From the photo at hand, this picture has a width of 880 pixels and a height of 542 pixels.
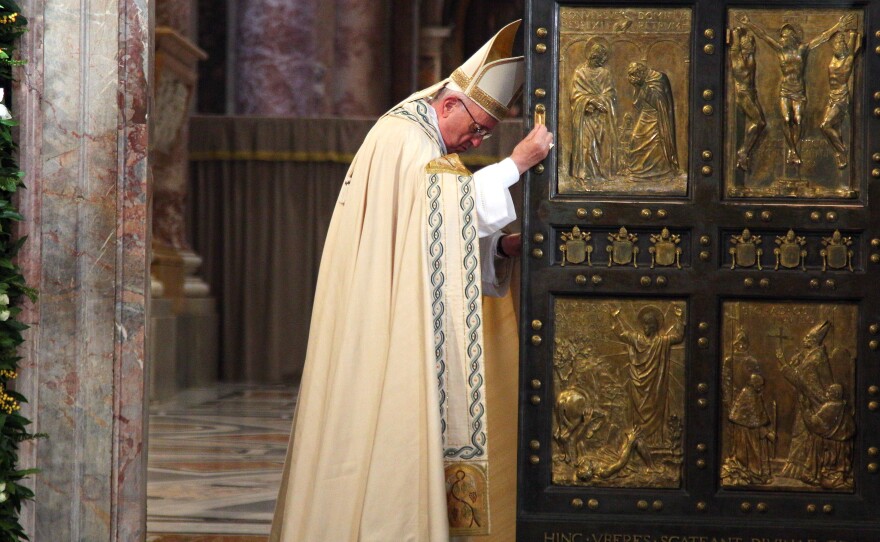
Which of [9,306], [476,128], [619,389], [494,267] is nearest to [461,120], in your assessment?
[476,128]

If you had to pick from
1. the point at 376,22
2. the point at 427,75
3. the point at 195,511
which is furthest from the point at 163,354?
the point at 427,75

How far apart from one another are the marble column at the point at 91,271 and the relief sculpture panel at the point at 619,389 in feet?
4.77

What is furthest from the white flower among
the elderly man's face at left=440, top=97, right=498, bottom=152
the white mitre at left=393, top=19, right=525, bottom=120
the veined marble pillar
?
the veined marble pillar

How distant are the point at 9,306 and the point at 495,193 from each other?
1.60 m

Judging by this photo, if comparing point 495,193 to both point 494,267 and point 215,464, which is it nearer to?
point 494,267

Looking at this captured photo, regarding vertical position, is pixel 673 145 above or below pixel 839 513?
above

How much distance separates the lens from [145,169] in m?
4.03

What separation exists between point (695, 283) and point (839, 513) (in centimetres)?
92

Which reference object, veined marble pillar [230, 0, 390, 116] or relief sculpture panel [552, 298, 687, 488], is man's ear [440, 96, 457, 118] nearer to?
relief sculpture panel [552, 298, 687, 488]

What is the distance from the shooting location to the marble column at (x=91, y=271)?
3945mm

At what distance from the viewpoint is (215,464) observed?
6996 millimetres

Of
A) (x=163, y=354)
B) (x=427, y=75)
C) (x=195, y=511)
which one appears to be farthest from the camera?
(x=427, y=75)

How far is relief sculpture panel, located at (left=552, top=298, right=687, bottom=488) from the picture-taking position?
4.06 m

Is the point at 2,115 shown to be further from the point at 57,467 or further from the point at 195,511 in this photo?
the point at 195,511
